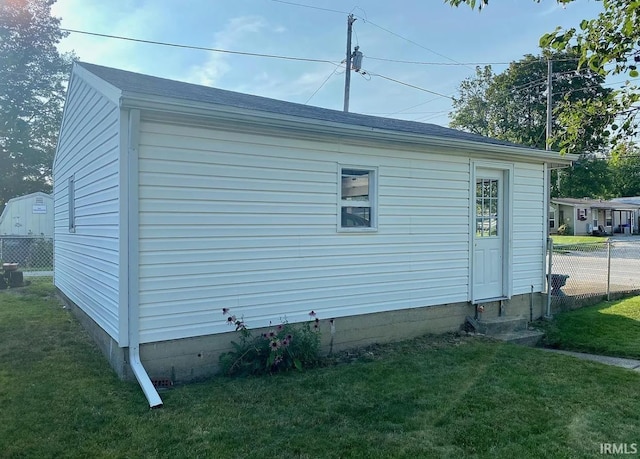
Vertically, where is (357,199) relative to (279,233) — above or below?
above

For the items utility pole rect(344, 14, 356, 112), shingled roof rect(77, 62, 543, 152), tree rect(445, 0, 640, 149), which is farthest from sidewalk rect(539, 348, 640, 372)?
utility pole rect(344, 14, 356, 112)

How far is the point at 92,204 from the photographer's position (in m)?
5.69

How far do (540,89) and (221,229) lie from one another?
35.4 meters

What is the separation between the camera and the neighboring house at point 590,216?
32.8 metres

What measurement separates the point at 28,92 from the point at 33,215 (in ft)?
39.5

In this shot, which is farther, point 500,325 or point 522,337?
point 500,325

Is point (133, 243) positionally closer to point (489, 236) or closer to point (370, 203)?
point (370, 203)

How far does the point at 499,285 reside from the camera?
717 centimetres

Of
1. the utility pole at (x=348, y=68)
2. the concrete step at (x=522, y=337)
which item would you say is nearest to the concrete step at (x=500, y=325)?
the concrete step at (x=522, y=337)

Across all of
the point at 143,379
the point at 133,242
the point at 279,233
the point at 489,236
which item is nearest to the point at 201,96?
the point at 279,233

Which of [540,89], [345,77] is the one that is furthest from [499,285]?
[540,89]

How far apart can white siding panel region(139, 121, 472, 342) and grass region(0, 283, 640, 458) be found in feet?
2.65

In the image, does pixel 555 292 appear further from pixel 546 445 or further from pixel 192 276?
pixel 192 276

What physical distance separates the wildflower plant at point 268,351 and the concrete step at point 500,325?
3001 mm
